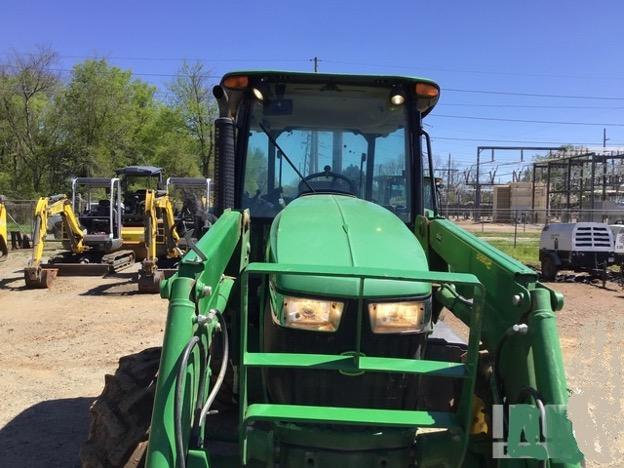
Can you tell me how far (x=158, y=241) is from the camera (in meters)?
15.6

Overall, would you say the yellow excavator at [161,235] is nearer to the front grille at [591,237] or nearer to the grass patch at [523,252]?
the front grille at [591,237]

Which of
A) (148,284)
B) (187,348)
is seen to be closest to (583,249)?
(148,284)

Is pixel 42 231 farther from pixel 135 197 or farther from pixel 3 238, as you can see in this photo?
pixel 135 197

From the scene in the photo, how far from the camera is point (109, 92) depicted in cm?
3803

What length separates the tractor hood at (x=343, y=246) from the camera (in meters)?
2.55

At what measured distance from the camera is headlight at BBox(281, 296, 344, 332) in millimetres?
2545

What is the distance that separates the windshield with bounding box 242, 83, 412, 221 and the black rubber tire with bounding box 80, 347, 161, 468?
4.55 feet

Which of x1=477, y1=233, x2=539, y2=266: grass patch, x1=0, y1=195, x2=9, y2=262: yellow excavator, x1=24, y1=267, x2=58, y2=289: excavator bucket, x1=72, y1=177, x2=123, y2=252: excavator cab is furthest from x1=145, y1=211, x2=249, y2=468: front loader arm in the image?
x1=477, y1=233, x2=539, y2=266: grass patch

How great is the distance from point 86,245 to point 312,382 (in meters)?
13.5

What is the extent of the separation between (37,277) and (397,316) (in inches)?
450

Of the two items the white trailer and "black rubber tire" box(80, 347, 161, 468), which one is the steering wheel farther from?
the white trailer

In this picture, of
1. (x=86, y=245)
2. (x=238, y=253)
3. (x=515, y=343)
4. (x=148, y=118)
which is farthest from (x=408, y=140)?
(x=148, y=118)

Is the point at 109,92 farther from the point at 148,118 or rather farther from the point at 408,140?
the point at 408,140

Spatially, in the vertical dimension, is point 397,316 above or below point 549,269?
above
